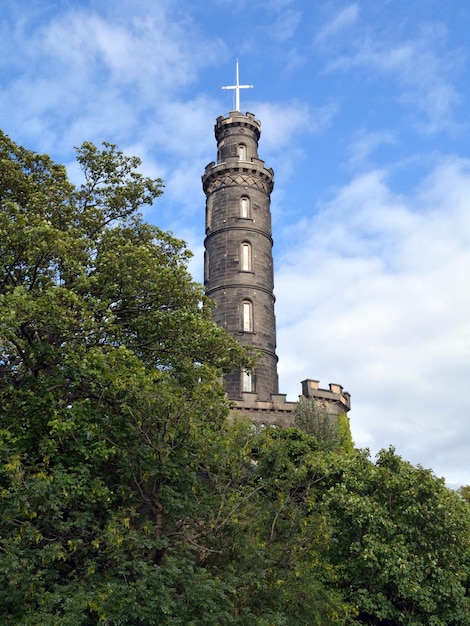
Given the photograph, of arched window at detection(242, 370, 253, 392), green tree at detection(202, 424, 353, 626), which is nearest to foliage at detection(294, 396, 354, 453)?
arched window at detection(242, 370, 253, 392)

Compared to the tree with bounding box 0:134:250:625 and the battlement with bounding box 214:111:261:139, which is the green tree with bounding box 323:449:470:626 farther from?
the battlement with bounding box 214:111:261:139

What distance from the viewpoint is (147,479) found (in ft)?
39.2

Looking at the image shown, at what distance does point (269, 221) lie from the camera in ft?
138

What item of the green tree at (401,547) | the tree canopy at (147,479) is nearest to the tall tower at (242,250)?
the green tree at (401,547)

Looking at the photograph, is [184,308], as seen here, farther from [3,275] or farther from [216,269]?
[216,269]

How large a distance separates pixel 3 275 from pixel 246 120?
33677 millimetres

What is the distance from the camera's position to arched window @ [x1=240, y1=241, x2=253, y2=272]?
128 feet

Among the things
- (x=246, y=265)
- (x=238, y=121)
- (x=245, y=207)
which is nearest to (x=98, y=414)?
(x=246, y=265)

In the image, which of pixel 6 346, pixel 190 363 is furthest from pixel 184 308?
pixel 6 346

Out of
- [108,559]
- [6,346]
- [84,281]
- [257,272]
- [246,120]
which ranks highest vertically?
[246,120]

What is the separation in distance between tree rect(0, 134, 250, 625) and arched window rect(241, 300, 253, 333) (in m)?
19.2

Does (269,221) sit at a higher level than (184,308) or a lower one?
higher

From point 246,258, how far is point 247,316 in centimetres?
413

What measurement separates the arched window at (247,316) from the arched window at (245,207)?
21.4ft
